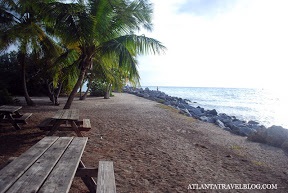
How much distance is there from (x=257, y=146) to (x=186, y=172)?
13.5 feet

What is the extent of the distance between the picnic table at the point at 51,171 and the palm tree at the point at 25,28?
7.87 metres

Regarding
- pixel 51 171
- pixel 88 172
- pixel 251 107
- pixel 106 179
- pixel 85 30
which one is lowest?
pixel 251 107

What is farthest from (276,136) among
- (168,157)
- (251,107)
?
(251,107)

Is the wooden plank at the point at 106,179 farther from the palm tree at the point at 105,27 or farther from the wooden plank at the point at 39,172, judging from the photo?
the palm tree at the point at 105,27

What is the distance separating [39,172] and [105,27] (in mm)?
7890

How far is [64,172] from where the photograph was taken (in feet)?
6.04

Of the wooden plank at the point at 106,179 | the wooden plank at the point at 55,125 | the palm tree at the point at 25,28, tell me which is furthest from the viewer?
the palm tree at the point at 25,28

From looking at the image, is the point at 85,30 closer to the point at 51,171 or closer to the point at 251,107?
the point at 51,171

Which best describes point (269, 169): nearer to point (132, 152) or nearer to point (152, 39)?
point (132, 152)

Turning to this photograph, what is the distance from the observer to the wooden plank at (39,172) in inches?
60.7

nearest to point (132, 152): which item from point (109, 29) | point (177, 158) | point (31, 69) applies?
point (177, 158)

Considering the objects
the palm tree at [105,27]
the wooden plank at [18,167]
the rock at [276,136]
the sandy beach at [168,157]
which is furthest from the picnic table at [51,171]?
the rock at [276,136]

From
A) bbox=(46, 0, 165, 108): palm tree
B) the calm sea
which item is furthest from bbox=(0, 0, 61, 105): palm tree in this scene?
the calm sea

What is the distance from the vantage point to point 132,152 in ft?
16.9
